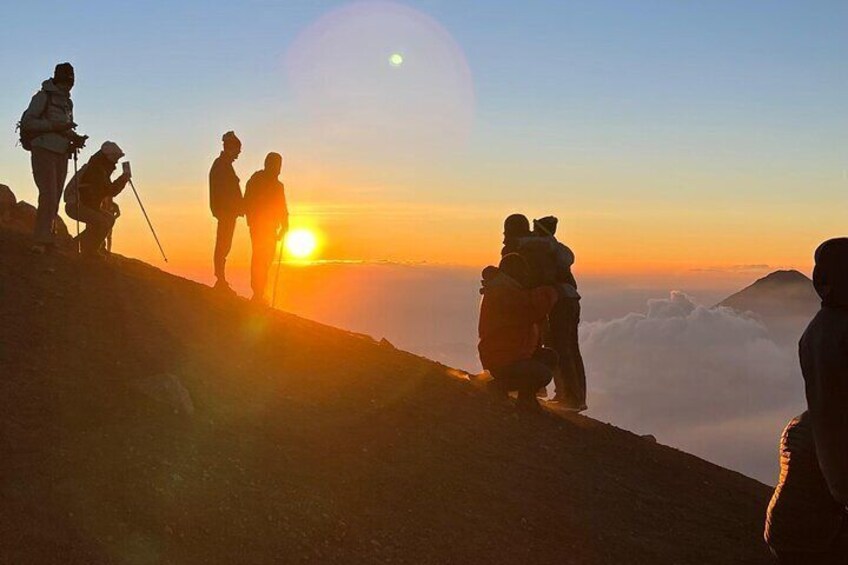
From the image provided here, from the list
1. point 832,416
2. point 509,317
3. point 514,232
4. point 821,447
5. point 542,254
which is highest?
point 514,232

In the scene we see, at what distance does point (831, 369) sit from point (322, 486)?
16.9 ft

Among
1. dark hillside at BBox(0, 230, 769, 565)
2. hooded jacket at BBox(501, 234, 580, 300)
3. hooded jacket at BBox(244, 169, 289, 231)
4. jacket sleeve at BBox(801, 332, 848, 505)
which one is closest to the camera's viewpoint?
jacket sleeve at BBox(801, 332, 848, 505)

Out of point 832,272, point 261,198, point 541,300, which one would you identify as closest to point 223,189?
point 261,198

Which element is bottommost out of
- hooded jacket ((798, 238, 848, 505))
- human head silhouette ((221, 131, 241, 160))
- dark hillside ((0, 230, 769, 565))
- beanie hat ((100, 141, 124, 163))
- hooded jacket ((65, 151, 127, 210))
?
dark hillside ((0, 230, 769, 565))

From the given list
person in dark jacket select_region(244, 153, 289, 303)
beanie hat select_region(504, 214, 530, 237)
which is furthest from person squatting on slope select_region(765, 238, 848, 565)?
person in dark jacket select_region(244, 153, 289, 303)

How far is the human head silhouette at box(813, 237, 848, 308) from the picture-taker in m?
4.26

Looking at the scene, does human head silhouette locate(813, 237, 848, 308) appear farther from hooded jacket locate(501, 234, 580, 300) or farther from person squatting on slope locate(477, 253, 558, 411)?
hooded jacket locate(501, 234, 580, 300)

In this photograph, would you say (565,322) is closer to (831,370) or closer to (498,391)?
(498,391)

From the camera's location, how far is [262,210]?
1460 centimetres

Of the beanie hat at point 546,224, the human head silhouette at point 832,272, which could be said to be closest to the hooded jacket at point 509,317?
the beanie hat at point 546,224

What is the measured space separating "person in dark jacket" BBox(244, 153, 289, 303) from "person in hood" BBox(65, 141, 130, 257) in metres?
2.74

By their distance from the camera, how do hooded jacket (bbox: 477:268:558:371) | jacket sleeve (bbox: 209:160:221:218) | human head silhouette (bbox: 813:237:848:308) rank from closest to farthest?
1. human head silhouette (bbox: 813:237:848:308)
2. hooded jacket (bbox: 477:268:558:371)
3. jacket sleeve (bbox: 209:160:221:218)

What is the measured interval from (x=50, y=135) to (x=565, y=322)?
8489 millimetres

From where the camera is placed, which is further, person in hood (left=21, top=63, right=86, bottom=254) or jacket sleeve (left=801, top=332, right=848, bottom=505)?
person in hood (left=21, top=63, right=86, bottom=254)
